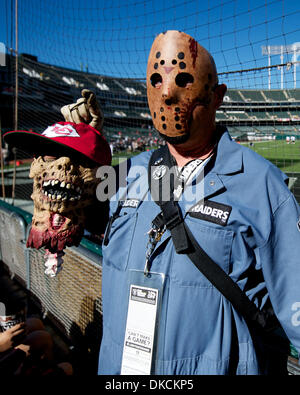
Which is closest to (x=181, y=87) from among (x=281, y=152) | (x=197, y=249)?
(x=197, y=249)

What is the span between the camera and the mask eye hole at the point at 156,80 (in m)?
0.99

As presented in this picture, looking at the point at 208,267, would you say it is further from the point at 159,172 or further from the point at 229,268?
the point at 159,172

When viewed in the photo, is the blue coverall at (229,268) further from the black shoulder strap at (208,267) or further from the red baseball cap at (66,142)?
the red baseball cap at (66,142)

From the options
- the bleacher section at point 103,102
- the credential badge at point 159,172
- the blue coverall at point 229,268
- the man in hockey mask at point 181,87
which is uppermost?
the bleacher section at point 103,102

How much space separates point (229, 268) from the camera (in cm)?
91

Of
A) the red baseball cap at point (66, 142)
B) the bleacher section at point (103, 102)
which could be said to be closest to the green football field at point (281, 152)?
the bleacher section at point (103, 102)

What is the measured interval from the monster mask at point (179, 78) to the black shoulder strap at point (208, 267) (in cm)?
26

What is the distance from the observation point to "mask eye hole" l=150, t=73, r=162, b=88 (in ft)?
3.24

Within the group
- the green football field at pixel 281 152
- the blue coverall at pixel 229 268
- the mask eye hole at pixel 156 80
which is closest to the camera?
the blue coverall at pixel 229 268

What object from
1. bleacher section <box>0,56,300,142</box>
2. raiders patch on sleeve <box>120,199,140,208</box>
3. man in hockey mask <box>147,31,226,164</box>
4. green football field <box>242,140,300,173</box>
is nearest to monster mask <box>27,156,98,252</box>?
raiders patch on sleeve <box>120,199,140,208</box>

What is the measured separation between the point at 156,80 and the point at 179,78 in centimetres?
9

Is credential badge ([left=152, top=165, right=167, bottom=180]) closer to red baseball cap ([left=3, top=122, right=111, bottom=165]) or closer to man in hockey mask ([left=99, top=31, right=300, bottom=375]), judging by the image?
man in hockey mask ([left=99, top=31, right=300, bottom=375])

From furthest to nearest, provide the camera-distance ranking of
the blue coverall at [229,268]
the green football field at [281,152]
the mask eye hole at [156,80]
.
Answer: the green football field at [281,152] → the mask eye hole at [156,80] → the blue coverall at [229,268]

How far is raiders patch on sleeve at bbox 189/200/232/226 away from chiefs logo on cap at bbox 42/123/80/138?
22.9 inches
